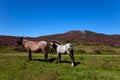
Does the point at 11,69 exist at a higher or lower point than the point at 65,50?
lower

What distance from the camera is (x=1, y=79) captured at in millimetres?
16469

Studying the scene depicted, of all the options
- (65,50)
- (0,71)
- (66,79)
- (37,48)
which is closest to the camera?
(66,79)

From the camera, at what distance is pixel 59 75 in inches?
691

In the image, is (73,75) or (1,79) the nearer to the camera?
(1,79)

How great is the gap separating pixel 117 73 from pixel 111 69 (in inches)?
76.4

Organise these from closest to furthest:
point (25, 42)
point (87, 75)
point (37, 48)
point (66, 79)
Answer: point (66, 79)
point (87, 75)
point (37, 48)
point (25, 42)

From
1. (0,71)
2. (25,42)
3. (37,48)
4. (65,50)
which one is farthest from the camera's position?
(25,42)

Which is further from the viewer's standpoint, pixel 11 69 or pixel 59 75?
pixel 11 69

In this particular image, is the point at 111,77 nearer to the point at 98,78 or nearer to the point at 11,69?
the point at 98,78

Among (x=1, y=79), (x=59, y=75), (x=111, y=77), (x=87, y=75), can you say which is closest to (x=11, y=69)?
(x=1, y=79)

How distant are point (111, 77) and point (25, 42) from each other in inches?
556

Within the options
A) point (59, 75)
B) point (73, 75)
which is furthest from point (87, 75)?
point (59, 75)

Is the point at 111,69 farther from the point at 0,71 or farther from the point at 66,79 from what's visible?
the point at 0,71

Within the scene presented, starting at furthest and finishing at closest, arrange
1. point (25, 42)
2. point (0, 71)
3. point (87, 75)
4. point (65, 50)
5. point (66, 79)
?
point (25, 42) → point (65, 50) → point (0, 71) → point (87, 75) → point (66, 79)
